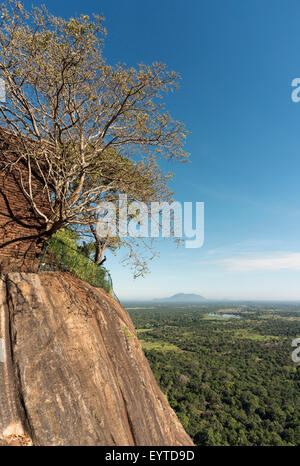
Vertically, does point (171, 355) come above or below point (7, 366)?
below

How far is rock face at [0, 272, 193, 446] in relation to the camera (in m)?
4.04

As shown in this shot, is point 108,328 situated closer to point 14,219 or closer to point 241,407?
point 14,219

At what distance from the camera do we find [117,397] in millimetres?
5426

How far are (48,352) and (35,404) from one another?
95 centimetres

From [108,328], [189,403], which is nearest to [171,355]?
[189,403]

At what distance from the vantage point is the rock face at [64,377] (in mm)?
4039

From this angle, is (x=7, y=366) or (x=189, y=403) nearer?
(x=7, y=366)

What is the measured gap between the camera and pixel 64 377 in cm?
466

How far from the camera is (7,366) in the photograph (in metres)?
4.41
